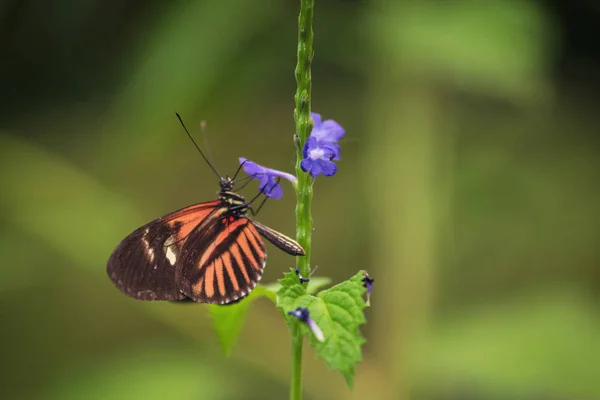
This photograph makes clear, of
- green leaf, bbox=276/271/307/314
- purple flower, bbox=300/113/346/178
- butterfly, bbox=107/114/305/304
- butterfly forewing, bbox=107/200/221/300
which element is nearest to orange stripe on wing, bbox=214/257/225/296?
butterfly, bbox=107/114/305/304

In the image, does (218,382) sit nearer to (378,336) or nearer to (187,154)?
(378,336)

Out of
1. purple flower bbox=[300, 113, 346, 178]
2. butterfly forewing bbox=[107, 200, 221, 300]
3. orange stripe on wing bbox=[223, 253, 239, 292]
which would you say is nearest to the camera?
purple flower bbox=[300, 113, 346, 178]

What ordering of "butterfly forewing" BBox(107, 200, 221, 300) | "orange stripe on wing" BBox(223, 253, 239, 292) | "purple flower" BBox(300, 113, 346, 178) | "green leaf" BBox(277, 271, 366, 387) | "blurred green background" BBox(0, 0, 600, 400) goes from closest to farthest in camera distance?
"green leaf" BBox(277, 271, 366, 387) < "purple flower" BBox(300, 113, 346, 178) < "orange stripe on wing" BBox(223, 253, 239, 292) < "butterfly forewing" BBox(107, 200, 221, 300) < "blurred green background" BBox(0, 0, 600, 400)

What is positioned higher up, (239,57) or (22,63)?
(22,63)

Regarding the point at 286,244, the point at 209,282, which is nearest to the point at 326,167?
the point at 286,244

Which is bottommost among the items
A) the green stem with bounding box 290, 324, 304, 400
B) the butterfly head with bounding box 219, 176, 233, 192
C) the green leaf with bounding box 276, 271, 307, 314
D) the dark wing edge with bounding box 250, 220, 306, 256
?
the green stem with bounding box 290, 324, 304, 400

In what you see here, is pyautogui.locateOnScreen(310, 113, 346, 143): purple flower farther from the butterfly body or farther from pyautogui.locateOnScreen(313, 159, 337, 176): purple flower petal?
the butterfly body

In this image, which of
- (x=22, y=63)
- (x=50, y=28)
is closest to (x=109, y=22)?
(x=50, y=28)
